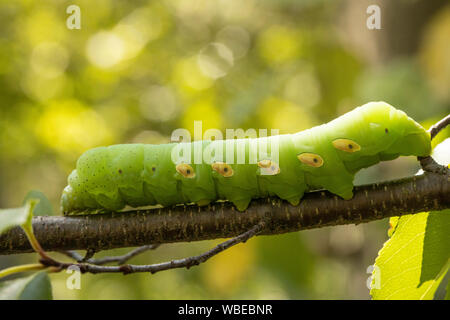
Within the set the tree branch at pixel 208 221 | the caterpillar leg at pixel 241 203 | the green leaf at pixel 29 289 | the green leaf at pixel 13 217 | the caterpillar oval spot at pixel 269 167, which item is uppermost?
the caterpillar oval spot at pixel 269 167

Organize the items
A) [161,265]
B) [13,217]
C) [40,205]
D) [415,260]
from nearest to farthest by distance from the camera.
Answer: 1. [13,217]
2. [161,265]
3. [415,260]
4. [40,205]

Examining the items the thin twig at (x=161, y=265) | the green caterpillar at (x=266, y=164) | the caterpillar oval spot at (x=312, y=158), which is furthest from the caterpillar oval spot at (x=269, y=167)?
the thin twig at (x=161, y=265)

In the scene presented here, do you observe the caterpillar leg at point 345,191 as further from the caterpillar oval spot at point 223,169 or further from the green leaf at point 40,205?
the green leaf at point 40,205

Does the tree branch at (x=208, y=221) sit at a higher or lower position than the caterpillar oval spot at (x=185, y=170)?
lower

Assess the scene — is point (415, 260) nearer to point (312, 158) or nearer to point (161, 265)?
point (312, 158)

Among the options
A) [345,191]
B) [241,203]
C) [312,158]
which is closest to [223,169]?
[241,203]
